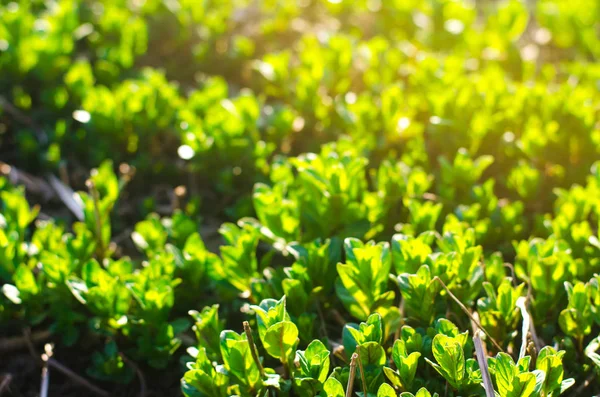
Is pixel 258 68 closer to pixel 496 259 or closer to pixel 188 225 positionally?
pixel 188 225

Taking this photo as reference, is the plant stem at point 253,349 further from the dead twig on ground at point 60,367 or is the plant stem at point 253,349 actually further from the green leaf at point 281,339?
the dead twig on ground at point 60,367

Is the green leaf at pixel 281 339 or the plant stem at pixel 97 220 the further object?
the plant stem at pixel 97 220

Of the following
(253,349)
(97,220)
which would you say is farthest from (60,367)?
(253,349)

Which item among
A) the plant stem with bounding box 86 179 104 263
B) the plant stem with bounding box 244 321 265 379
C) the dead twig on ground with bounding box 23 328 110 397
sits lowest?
the dead twig on ground with bounding box 23 328 110 397

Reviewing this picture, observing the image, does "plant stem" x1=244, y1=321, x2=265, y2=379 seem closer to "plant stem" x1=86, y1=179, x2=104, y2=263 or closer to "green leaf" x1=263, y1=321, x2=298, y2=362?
"green leaf" x1=263, y1=321, x2=298, y2=362

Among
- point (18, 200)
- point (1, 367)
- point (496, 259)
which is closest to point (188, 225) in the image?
point (18, 200)

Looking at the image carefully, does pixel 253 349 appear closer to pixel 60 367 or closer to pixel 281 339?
pixel 281 339

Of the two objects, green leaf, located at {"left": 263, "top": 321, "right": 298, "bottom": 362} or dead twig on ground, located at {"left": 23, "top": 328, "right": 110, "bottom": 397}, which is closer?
green leaf, located at {"left": 263, "top": 321, "right": 298, "bottom": 362}

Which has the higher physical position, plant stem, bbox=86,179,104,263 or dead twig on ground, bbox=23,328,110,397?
plant stem, bbox=86,179,104,263

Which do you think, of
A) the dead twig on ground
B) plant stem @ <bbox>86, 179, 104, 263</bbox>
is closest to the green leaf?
the dead twig on ground

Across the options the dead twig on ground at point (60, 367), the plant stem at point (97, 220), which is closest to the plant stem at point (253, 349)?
the dead twig on ground at point (60, 367)

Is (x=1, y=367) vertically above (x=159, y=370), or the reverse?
(x=159, y=370)
